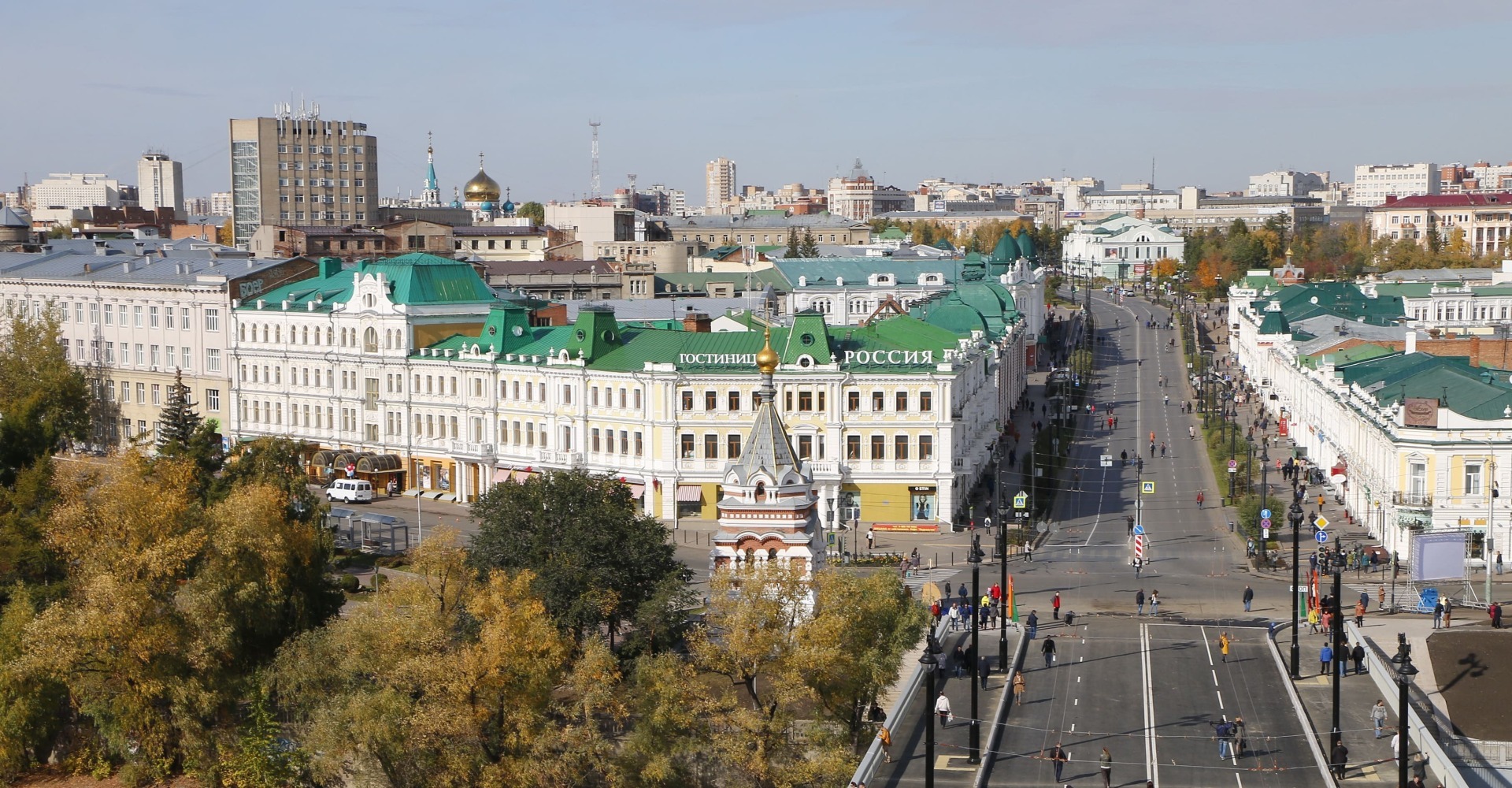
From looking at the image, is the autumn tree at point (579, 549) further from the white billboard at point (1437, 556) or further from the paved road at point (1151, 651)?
the white billboard at point (1437, 556)

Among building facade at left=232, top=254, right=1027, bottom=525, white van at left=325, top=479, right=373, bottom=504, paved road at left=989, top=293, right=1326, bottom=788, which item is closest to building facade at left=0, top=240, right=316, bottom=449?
building facade at left=232, top=254, right=1027, bottom=525

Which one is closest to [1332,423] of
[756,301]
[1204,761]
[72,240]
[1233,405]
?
[1233,405]

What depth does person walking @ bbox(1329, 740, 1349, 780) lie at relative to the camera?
42094mm

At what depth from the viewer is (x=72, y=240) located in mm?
133375

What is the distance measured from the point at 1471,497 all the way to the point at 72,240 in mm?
100344

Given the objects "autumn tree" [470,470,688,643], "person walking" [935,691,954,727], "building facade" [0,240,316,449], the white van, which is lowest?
"person walking" [935,691,954,727]

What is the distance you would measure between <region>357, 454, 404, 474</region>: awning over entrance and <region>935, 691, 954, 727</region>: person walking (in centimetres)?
4496

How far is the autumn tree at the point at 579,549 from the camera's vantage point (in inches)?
1902

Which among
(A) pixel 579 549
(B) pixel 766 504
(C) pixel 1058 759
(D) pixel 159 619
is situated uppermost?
(B) pixel 766 504

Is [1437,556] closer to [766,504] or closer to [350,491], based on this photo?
[766,504]

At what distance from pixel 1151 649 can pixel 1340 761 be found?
39.1 feet

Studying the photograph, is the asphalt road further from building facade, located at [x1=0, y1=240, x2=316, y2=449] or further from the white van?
building facade, located at [x1=0, y1=240, x2=316, y2=449]

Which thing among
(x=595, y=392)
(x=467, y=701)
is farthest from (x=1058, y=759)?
(x=595, y=392)

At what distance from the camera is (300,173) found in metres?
172
